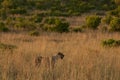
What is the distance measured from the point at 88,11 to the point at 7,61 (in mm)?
37055

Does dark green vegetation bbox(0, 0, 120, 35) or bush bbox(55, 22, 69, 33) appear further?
dark green vegetation bbox(0, 0, 120, 35)

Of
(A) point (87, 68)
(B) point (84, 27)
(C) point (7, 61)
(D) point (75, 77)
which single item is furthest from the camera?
(B) point (84, 27)

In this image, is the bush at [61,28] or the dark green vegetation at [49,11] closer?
the bush at [61,28]

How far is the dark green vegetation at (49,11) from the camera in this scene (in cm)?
2496

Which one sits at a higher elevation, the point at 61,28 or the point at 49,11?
Result: the point at 61,28

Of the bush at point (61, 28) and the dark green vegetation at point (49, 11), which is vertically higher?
the bush at point (61, 28)

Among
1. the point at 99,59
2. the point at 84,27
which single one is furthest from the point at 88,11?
the point at 99,59

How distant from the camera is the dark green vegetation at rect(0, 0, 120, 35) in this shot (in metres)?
25.0

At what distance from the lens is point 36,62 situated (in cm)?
822

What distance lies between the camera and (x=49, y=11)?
136ft

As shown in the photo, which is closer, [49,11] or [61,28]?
[61,28]

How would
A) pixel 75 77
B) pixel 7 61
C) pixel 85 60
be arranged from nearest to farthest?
pixel 75 77 < pixel 7 61 < pixel 85 60

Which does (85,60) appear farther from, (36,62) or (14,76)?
(14,76)

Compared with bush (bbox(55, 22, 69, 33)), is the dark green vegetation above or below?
below
